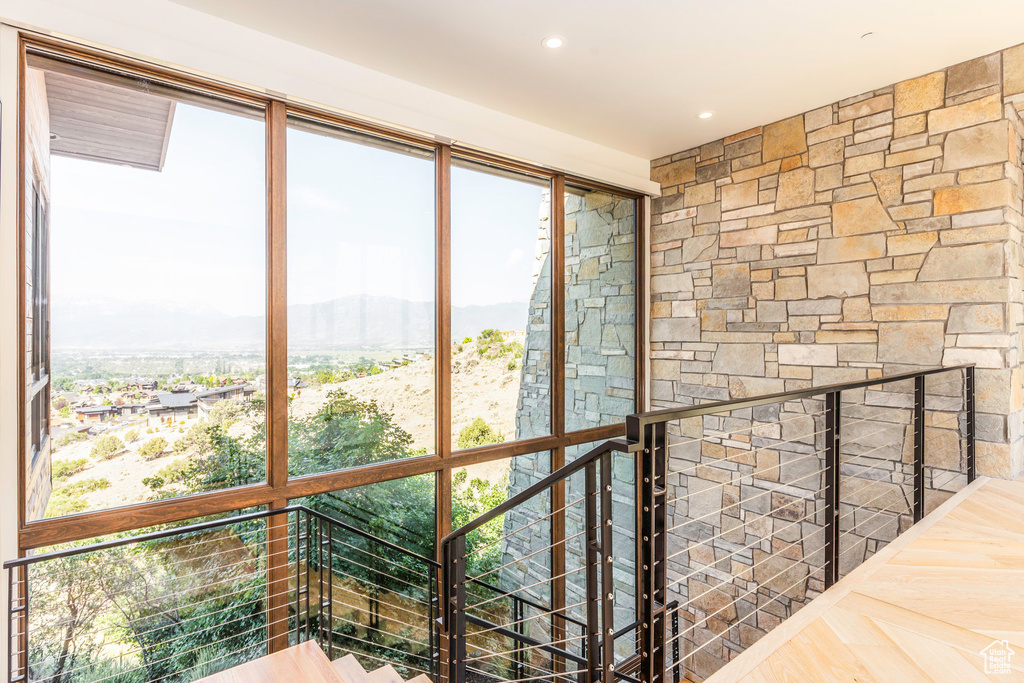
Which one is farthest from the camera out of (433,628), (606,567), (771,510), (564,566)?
(564,566)

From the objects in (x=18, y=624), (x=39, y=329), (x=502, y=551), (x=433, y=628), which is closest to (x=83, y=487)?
(x=18, y=624)

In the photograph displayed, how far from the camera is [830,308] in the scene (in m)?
3.29

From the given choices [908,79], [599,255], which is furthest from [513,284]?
[908,79]

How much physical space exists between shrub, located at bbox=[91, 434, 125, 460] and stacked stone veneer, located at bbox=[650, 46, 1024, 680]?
2405 millimetres

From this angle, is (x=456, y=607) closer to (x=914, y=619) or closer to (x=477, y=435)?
(x=477, y=435)

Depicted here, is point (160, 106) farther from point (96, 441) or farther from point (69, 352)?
point (96, 441)

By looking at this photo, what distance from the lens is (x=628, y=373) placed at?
415 centimetres

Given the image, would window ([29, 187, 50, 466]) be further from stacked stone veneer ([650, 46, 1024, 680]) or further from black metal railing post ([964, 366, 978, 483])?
black metal railing post ([964, 366, 978, 483])

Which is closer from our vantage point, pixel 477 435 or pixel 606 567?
pixel 606 567

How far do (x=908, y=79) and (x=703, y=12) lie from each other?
5.00ft

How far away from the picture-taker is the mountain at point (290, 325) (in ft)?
6.98

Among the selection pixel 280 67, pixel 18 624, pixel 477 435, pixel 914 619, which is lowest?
pixel 18 624

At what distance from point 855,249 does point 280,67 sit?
3.35 meters

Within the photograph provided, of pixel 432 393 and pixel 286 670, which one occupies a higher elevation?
pixel 432 393
